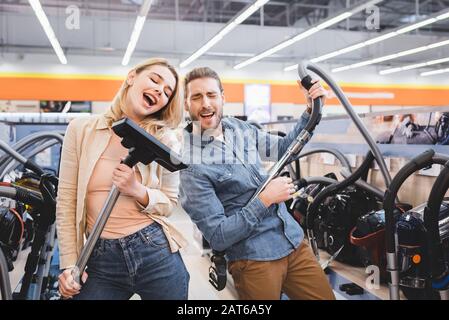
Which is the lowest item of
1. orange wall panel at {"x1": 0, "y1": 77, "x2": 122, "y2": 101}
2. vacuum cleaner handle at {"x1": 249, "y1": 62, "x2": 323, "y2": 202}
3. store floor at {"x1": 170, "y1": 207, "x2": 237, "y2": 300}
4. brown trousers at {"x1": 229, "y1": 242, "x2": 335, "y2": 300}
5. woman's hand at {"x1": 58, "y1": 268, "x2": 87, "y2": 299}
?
store floor at {"x1": 170, "y1": 207, "x2": 237, "y2": 300}

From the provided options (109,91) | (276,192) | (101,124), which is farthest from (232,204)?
(109,91)

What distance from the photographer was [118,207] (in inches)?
51.3

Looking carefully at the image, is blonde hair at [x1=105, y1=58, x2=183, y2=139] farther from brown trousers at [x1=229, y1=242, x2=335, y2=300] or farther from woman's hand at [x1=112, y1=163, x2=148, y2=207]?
brown trousers at [x1=229, y1=242, x2=335, y2=300]

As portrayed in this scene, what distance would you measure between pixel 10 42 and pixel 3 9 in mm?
1121

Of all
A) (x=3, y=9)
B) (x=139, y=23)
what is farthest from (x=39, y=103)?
(x=139, y=23)

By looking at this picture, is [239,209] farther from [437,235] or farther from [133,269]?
[437,235]

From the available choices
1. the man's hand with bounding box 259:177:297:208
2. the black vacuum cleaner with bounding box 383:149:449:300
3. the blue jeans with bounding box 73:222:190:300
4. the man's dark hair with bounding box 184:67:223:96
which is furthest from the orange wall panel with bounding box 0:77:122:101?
the blue jeans with bounding box 73:222:190:300

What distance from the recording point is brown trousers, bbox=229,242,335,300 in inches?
60.1

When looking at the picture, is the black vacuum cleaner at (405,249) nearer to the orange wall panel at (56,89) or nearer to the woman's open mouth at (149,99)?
the woman's open mouth at (149,99)

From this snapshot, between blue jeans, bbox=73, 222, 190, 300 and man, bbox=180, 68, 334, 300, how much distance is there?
9.5 inches

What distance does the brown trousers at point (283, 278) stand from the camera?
60.1 inches

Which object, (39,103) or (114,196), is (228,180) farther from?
(39,103)

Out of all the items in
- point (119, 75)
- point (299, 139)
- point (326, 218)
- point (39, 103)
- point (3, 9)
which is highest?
point (3, 9)

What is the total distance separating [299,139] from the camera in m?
1.69
